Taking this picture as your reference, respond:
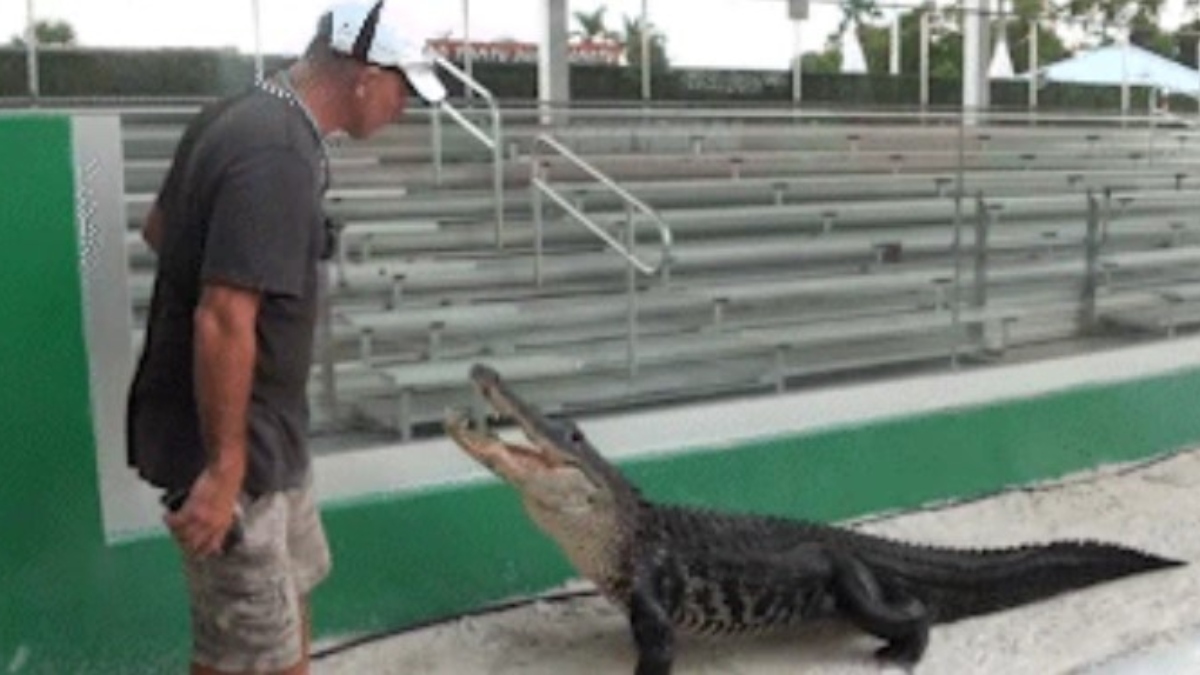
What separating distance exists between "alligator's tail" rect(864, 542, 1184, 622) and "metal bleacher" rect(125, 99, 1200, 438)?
98 cm

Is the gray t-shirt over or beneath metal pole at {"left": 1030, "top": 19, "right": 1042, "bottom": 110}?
beneath

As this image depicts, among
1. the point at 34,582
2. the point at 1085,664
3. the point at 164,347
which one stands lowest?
the point at 1085,664

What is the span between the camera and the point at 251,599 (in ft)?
7.45

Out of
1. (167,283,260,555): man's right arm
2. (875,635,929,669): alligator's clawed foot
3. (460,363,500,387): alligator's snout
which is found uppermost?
(167,283,260,555): man's right arm

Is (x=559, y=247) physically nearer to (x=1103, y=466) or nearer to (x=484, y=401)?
(x=484, y=401)

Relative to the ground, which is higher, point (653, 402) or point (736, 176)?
point (736, 176)

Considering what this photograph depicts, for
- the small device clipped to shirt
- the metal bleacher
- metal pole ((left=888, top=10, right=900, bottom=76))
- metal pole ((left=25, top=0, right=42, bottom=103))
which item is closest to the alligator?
the metal bleacher

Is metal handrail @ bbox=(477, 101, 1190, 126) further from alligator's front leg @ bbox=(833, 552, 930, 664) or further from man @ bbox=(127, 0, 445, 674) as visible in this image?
man @ bbox=(127, 0, 445, 674)

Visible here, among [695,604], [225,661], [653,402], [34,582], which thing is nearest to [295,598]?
[225,661]

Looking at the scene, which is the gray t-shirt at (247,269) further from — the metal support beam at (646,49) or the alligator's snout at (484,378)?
the metal support beam at (646,49)

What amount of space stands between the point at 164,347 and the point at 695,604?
5.39 ft

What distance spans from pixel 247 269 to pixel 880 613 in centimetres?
211

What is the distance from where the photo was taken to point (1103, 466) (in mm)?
5445

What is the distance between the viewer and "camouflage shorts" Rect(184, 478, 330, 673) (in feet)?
7.40
